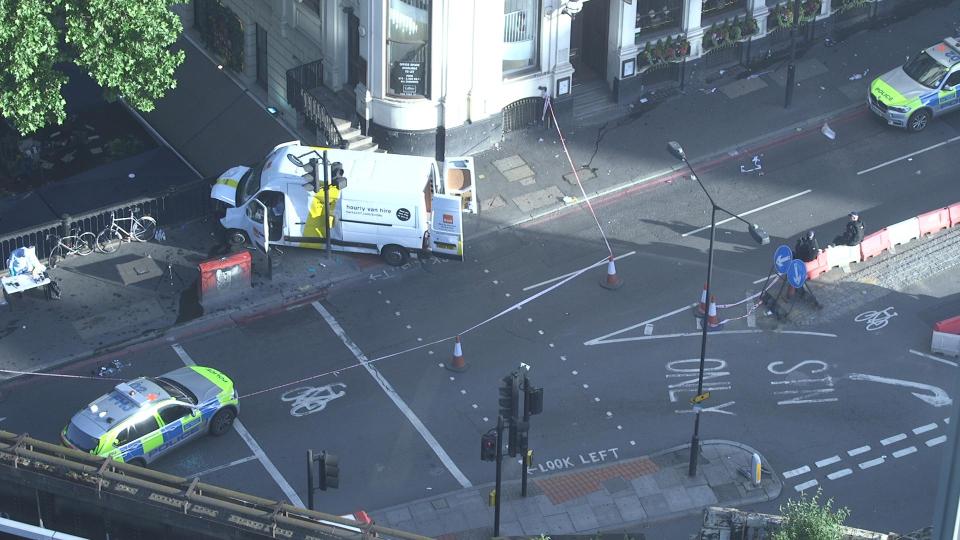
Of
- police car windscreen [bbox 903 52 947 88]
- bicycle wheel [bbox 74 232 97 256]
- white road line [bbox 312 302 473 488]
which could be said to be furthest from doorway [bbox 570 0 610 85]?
bicycle wheel [bbox 74 232 97 256]

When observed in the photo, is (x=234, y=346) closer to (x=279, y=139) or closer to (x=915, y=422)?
(x=279, y=139)

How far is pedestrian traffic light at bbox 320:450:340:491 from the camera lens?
124ft

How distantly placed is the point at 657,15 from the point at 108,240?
1786cm

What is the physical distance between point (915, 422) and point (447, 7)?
1641 centimetres

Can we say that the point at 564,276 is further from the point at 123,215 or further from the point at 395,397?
the point at 123,215

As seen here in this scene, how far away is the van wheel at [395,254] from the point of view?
48.0 metres

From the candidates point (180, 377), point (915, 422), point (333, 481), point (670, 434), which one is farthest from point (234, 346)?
point (915, 422)

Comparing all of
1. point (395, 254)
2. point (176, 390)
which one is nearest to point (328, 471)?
point (176, 390)

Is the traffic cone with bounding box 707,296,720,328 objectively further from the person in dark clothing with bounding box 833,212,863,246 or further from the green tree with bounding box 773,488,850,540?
the green tree with bounding box 773,488,850,540

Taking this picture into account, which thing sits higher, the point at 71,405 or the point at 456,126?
the point at 456,126

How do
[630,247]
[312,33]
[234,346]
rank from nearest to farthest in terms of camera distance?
[234,346] < [630,247] < [312,33]

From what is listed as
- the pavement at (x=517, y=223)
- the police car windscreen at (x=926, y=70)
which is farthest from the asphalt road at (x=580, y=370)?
the police car windscreen at (x=926, y=70)

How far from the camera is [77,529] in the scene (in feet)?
120

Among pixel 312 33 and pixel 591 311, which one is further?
pixel 312 33
